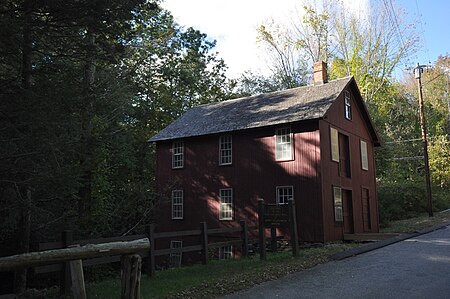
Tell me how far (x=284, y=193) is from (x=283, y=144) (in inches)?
83.4

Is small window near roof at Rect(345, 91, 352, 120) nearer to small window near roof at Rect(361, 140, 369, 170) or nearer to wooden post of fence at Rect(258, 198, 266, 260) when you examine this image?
small window near roof at Rect(361, 140, 369, 170)

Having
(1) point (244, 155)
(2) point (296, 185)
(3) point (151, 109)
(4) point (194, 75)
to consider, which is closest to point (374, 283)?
(2) point (296, 185)

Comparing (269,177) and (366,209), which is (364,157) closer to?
(366,209)

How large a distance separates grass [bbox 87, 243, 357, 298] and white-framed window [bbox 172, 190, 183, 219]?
10.4m

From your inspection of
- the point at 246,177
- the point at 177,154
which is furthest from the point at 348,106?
the point at 177,154

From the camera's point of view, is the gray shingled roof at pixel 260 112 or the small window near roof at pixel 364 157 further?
the small window near roof at pixel 364 157

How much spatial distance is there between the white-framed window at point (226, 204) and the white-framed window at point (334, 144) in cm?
498

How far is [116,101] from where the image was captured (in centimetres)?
1867

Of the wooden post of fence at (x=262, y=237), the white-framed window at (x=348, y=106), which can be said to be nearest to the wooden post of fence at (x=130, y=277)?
the wooden post of fence at (x=262, y=237)

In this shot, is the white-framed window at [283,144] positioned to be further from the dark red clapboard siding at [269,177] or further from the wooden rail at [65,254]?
the wooden rail at [65,254]

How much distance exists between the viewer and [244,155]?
1908cm

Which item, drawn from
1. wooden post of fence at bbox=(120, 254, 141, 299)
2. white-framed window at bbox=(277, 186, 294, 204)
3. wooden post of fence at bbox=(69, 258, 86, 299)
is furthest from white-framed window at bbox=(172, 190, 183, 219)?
wooden post of fence at bbox=(120, 254, 141, 299)

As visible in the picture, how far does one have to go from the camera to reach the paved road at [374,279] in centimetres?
714

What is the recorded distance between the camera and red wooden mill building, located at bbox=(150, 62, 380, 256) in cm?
1692
